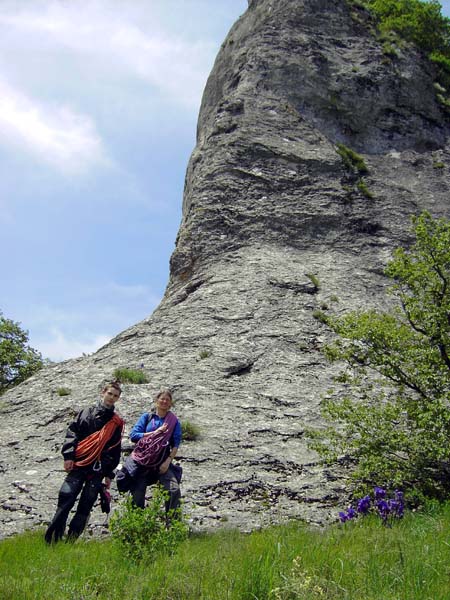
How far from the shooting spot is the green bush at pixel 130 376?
1354 centimetres

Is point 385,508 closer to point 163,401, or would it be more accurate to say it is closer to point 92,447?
point 163,401

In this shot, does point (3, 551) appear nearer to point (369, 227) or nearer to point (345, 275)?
point (345, 275)

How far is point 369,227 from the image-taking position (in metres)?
Answer: 21.1

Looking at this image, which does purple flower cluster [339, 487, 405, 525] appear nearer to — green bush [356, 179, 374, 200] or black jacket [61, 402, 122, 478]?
black jacket [61, 402, 122, 478]

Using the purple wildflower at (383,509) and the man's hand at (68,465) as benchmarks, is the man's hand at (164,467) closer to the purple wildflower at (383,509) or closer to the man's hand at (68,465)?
the man's hand at (68,465)

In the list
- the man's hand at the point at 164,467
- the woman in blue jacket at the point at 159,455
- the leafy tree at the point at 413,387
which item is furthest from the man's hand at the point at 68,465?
the leafy tree at the point at 413,387

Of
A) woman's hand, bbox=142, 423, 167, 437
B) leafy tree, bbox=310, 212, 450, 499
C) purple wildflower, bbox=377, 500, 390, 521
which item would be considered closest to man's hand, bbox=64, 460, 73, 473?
woman's hand, bbox=142, 423, 167, 437

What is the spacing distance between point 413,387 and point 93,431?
194 inches

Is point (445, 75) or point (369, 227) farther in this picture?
point (445, 75)

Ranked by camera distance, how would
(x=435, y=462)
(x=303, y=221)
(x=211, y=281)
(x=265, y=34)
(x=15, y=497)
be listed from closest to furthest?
(x=435, y=462), (x=15, y=497), (x=211, y=281), (x=303, y=221), (x=265, y=34)

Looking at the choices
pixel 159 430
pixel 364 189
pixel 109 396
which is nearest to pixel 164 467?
pixel 159 430

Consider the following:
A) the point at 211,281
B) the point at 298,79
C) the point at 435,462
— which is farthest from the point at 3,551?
the point at 298,79

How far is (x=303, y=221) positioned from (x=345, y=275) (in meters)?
3.07

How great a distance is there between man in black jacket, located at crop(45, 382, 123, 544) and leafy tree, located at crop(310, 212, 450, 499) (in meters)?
3.28
